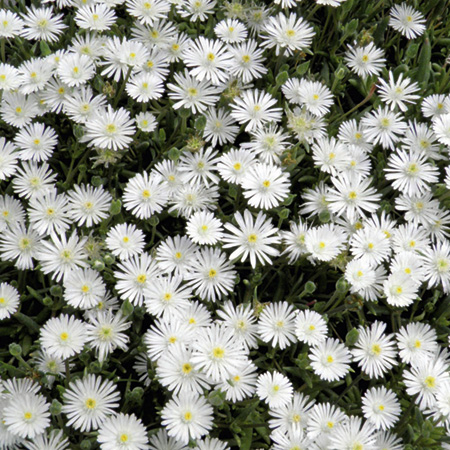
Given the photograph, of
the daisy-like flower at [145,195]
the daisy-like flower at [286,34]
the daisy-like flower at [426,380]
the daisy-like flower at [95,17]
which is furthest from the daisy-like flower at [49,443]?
the daisy-like flower at [286,34]

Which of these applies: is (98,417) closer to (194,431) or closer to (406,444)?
(194,431)

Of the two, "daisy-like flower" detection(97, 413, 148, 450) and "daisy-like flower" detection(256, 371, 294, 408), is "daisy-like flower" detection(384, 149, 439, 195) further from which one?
"daisy-like flower" detection(97, 413, 148, 450)

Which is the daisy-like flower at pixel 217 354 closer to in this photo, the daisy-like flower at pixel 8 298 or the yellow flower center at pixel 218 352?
the yellow flower center at pixel 218 352

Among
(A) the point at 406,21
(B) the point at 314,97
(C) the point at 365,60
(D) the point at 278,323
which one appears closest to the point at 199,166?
(B) the point at 314,97

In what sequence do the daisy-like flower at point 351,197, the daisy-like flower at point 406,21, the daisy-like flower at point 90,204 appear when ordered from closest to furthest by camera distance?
the daisy-like flower at point 90,204 → the daisy-like flower at point 351,197 → the daisy-like flower at point 406,21

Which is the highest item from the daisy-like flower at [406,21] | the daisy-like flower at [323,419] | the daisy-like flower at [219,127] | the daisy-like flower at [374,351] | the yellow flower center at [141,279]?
the daisy-like flower at [406,21]

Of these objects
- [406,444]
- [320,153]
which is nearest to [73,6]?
[320,153]

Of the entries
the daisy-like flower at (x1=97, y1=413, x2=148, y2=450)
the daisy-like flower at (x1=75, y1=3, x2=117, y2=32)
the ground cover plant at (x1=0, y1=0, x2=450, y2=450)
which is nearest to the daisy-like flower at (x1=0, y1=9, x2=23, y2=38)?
the ground cover plant at (x1=0, y1=0, x2=450, y2=450)

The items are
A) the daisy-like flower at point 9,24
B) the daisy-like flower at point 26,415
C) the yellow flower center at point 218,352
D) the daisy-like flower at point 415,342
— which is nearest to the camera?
the daisy-like flower at point 26,415
